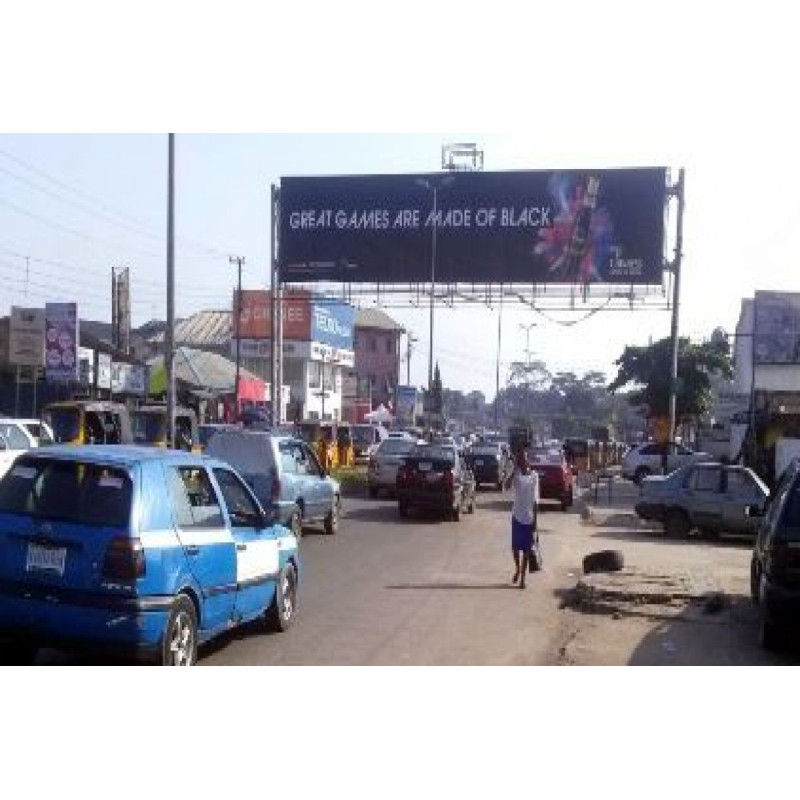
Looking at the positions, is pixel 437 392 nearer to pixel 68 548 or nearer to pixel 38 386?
pixel 38 386

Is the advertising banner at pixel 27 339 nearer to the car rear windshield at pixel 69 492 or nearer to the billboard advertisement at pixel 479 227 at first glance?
the billboard advertisement at pixel 479 227

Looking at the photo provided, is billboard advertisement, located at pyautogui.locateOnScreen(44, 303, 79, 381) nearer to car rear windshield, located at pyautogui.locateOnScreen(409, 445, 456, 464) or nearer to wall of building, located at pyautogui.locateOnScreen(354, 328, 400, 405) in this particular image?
car rear windshield, located at pyautogui.locateOnScreen(409, 445, 456, 464)

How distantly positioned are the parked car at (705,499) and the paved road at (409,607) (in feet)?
8.53

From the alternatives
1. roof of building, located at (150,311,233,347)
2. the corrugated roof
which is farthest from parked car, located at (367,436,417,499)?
roof of building, located at (150,311,233,347)

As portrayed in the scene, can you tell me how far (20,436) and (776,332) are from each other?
28.7 meters

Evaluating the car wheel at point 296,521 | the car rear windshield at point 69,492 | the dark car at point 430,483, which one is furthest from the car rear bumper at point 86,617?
the dark car at point 430,483

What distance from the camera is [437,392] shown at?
250 feet

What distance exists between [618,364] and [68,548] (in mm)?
52649

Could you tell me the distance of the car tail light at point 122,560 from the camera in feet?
24.1

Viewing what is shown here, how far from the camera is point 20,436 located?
19.6 metres

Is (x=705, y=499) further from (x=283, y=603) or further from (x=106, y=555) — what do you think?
(x=106, y=555)

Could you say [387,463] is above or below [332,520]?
above

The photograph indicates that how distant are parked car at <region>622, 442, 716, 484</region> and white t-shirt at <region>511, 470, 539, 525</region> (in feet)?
72.7

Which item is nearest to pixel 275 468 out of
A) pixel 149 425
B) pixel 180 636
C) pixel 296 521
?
pixel 296 521
